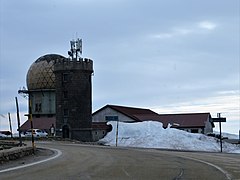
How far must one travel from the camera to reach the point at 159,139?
201ft

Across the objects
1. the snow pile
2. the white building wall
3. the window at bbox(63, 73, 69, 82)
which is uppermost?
the window at bbox(63, 73, 69, 82)

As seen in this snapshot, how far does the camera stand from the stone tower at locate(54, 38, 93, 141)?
6788cm

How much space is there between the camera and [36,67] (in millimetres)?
80188

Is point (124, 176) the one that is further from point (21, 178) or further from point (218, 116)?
point (218, 116)

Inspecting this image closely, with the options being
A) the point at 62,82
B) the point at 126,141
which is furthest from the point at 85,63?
the point at 126,141

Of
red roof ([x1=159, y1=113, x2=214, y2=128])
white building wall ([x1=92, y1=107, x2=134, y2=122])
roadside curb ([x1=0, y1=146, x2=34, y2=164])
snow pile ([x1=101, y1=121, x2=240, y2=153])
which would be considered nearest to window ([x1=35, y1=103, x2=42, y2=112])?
white building wall ([x1=92, y1=107, x2=134, y2=122])

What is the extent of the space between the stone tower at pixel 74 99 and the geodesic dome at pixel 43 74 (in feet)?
32.2

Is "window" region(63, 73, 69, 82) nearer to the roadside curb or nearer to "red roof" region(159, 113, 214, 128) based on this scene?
"red roof" region(159, 113, 214, 128)

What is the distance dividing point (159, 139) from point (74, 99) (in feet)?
43.9

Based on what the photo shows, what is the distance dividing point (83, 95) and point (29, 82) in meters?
16.4

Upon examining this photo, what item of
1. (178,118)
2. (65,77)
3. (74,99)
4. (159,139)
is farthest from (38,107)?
(159,139)

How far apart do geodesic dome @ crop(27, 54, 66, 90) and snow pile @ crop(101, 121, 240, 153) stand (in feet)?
46.3

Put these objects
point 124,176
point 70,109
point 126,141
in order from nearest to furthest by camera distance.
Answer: point 124,176 < point 126,141 < point 70,109

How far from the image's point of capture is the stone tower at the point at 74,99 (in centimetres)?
6788
